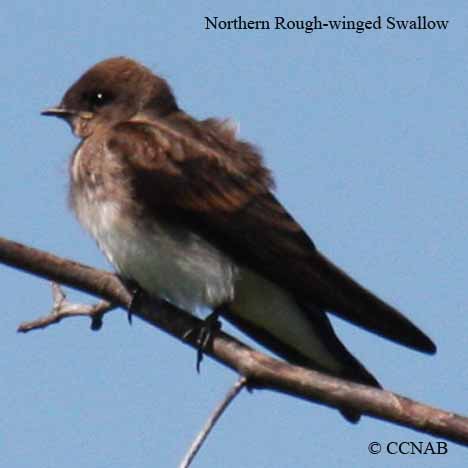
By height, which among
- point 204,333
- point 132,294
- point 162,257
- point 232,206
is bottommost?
point 204,333

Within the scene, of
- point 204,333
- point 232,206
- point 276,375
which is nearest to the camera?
point 276,375

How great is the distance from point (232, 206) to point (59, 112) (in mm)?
1196

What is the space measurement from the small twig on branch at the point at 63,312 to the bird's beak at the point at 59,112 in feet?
6.68

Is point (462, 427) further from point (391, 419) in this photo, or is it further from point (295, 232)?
point (295, 232)

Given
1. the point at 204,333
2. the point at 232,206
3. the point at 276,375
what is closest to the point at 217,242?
the point at 232,206

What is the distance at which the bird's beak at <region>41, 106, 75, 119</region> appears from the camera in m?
6.79

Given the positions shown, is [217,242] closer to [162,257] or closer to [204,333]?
[162,257]

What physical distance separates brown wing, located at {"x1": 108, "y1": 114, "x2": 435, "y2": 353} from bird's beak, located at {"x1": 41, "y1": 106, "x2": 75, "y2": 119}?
1.43ft

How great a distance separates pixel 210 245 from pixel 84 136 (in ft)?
3.57

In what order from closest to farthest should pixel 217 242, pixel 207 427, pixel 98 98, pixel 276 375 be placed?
pixel 207 427 → pixel 276 375 → pixel 217 242 → pixel 98 98

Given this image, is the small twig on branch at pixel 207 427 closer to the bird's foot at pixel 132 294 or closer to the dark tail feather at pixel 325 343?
the bird's foot at pixel 132 294

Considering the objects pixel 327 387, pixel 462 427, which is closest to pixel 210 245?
pixel 327 387

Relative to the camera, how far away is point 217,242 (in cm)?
594

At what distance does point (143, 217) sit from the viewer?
231 inches
